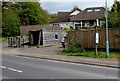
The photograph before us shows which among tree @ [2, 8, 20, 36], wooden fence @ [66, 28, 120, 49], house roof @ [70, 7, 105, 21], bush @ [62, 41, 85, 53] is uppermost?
house roof @ [70, 7, 105, 21]

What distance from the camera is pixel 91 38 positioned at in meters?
19.9

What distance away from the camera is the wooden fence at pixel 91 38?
18.1 meters

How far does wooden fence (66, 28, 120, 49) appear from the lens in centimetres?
1811

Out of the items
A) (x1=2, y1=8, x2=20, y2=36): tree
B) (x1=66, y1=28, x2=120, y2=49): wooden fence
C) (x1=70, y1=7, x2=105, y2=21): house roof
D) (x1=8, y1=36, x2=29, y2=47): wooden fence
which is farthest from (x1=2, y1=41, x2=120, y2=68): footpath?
(x1=70, y1=7, x2=105, y2=21): house roof

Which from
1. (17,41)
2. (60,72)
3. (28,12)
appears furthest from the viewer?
(28,12)

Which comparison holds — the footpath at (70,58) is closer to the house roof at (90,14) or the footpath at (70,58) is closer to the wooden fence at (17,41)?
the wooden fence at (17,41)

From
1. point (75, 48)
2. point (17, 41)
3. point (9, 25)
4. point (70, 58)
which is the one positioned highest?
point (9, 25)

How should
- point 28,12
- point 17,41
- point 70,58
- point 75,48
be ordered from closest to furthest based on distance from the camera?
point 70,58 < point 75,48 < point 17,41 < point 28,12

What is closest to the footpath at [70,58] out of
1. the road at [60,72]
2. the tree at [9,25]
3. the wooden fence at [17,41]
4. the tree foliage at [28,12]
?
the road at [60,72]

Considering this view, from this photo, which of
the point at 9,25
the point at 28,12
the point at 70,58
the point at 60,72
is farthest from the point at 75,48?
the point at 28,12

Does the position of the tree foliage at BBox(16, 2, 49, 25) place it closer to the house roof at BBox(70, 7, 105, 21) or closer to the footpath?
the house roof at BBox(70, 7, 105, 21)

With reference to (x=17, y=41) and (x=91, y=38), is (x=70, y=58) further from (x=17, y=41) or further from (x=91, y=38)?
(x=17, y=41)

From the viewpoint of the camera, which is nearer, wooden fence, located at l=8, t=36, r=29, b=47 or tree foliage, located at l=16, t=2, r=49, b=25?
wooden fence, located at l=8, t=36, r=29, b=47

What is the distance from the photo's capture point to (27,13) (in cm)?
5978
